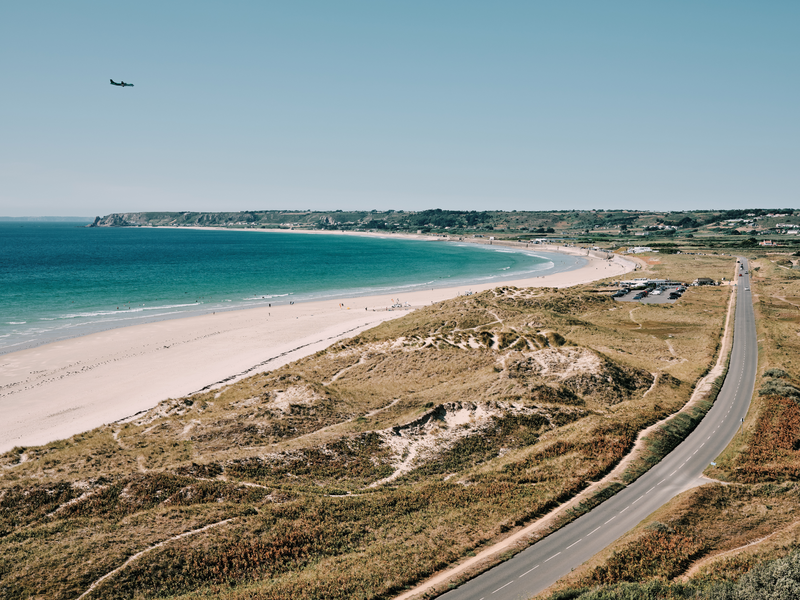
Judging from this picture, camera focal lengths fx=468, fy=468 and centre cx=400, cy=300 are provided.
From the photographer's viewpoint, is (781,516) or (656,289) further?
(656,289)

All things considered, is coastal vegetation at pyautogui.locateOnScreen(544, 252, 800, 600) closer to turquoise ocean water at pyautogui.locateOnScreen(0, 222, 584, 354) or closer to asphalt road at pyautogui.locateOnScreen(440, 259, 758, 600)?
asphalt road at pyautogui.locateOnScreen(440, 259, 758, 600)

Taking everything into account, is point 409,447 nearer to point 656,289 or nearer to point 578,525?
point 578,525

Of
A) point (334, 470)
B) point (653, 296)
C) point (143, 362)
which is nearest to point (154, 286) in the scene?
point (143, 362)

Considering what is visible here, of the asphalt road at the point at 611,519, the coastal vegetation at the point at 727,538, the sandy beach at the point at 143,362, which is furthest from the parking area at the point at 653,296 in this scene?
the coastal vegetation at the point at 727,538

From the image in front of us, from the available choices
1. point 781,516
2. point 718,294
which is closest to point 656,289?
point 718,294

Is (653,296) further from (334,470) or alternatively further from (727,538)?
(334,470)
